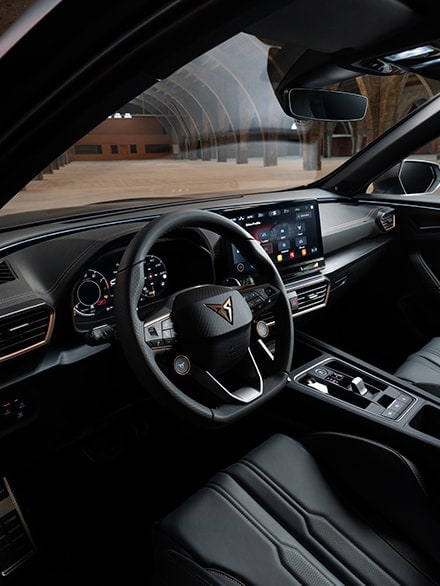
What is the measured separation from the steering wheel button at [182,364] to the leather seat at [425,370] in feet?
3.75

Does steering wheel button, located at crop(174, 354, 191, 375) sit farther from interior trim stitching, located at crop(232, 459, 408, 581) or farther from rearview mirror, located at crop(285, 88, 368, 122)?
rearview mirror, located at crop(285, 88, 368, 122)

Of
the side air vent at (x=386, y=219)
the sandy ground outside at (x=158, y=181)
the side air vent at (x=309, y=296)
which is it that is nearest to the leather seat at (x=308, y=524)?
the side air vent at (x=309, y=296)

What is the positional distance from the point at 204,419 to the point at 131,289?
0.35 metres

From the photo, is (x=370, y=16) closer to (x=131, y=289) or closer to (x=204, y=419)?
(x=131, y=289)

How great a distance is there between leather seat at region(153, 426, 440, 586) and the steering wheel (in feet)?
1.02

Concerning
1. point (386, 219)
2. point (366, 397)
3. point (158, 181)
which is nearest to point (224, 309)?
point (366, 397)

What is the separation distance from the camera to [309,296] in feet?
7.39

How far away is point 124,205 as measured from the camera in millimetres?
2176

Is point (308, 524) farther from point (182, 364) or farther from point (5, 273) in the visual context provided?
point (5, 273)

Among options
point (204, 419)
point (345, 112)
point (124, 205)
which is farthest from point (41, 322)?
point (345, 112)

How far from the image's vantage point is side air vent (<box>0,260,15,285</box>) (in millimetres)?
1437

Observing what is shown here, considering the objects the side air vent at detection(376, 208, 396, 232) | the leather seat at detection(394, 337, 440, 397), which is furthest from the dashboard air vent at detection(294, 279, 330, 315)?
the side air vent at detection(376, 208, 396, 232)

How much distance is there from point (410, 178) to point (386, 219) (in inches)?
12.8

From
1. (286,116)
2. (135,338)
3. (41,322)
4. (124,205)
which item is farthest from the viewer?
(124,205)
